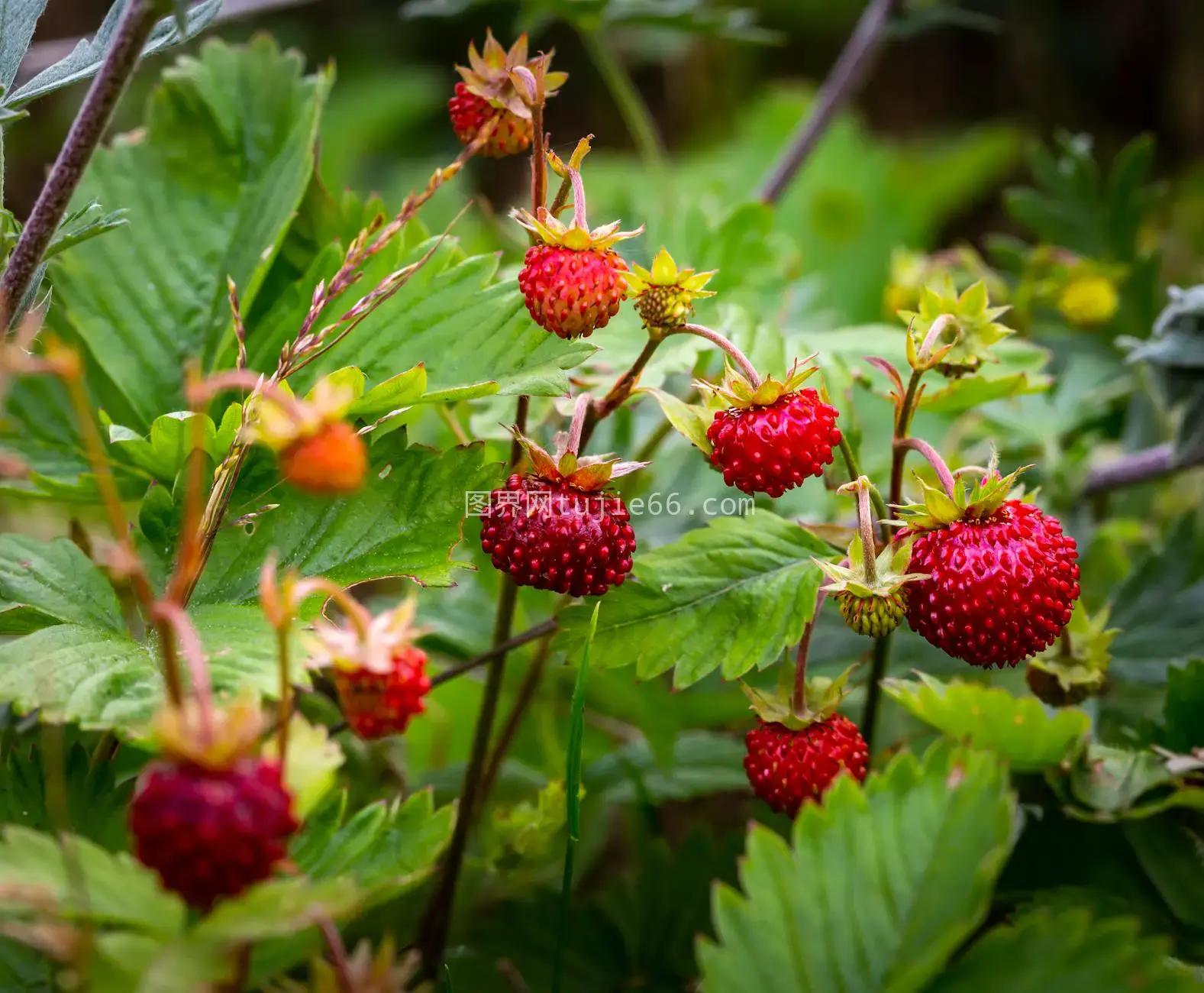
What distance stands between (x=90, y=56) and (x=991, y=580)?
0.69 meters

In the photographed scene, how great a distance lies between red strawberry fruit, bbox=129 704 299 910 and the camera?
1.51 feet

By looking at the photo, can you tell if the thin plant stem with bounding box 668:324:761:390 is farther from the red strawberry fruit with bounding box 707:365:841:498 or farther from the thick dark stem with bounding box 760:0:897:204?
the thick dark stem with bounding box 760:0:897:204

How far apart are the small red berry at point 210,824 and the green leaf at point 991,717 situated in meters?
0.43

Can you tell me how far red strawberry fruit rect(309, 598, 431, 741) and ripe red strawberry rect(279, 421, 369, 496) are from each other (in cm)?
8

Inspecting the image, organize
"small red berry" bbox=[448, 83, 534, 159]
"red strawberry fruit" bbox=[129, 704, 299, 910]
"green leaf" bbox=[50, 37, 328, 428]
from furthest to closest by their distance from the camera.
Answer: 1. "green leaf" bbox=[50, 37, 328, 428]
2. "small red berry" bbox=[448, 83, 534, 159]
3. "red strawberry fruit" bbox=[129, 704, 299, 910]

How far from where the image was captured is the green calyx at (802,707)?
0.74 m

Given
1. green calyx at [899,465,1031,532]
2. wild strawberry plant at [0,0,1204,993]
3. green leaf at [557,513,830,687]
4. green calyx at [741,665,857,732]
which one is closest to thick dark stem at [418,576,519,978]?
wild strawberry plant at [0,0,1204,993]

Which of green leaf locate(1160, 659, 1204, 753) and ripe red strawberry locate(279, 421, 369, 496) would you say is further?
green leaf locate(1160, 659, 1204, 753)

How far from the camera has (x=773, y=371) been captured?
0.90 metres

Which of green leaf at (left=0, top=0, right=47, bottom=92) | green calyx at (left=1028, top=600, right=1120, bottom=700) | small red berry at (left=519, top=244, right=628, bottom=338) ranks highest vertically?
green leaf at (left=0, top=0, right=47, bottom=92)

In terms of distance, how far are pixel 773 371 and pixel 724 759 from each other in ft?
1.35

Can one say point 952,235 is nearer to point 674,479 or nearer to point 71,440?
point 674,479

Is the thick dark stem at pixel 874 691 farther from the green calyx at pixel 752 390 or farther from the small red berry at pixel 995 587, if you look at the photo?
the green calyx at pixel 752 390

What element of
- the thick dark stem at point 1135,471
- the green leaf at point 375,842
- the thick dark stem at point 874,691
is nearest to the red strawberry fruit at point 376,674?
the green leaf at point 375,842
